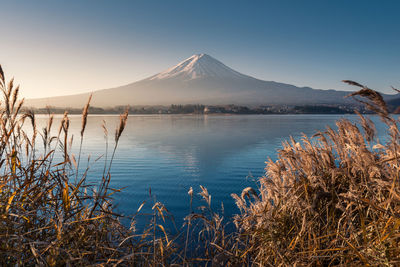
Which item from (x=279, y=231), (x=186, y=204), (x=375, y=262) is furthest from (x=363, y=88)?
(x=186, y=204)

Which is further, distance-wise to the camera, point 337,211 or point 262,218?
point 337,211

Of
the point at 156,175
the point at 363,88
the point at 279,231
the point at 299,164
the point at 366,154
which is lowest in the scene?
the point at 156,175

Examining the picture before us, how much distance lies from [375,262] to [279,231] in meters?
1.35

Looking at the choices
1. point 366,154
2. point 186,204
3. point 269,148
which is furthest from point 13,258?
point 269,148

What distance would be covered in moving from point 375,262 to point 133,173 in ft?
40.8

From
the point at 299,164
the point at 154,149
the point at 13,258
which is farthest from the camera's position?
the point at 154,149

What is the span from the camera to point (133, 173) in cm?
1357

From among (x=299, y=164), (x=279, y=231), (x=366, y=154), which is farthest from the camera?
(x=299, y=164)

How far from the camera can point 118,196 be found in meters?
9.77

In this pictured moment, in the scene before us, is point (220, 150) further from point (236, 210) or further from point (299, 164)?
point (299, 164)

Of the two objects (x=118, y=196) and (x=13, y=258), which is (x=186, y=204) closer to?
(x=118, y=196)

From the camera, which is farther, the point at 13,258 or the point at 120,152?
the point at 120,152

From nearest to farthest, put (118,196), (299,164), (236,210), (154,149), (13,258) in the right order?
(13,258)
(299,164)
(236,210)
(118,196)
(154,149)

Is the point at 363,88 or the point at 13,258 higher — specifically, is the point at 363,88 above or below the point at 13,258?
above
